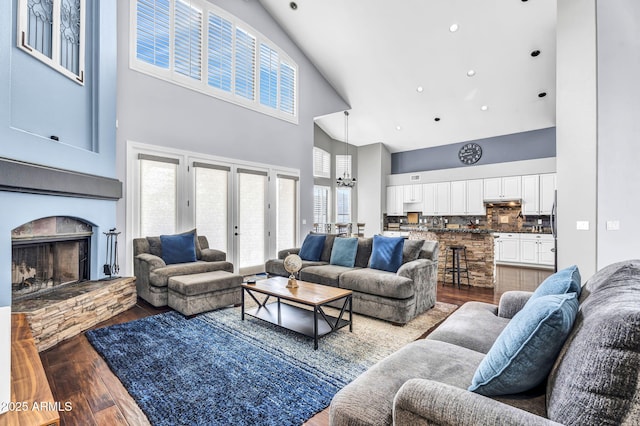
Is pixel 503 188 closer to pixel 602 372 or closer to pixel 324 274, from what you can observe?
pixel 324 274

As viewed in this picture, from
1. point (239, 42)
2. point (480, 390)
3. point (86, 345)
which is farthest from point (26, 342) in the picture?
point (239, 42)

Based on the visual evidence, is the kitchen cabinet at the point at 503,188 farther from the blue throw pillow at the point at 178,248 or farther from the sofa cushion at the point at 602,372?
the sofa cushion at the point at 602,372

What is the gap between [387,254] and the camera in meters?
3.83

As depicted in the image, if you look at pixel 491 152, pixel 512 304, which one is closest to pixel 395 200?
pixel 491 152

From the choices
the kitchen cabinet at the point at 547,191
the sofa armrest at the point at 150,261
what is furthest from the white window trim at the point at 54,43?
the kitchen cabinet at the point at 547,191

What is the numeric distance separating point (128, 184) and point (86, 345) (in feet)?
7.83

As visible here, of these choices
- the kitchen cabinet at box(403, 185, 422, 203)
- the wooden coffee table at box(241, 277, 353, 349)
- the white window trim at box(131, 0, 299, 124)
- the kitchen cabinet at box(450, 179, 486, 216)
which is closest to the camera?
the wooden coffee table at box(241, 277, 353, 349)

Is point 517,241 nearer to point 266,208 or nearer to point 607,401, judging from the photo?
point 266,208

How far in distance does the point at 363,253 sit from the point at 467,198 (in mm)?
5282

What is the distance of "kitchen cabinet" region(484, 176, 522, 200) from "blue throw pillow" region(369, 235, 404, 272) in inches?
209

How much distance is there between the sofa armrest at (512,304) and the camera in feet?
7.10

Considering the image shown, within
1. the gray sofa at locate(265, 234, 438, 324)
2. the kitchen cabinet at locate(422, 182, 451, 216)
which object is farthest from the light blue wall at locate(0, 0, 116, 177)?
the kitchen cabinet at locate(422, 182, 451, 216)

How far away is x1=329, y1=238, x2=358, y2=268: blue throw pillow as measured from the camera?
168 inches

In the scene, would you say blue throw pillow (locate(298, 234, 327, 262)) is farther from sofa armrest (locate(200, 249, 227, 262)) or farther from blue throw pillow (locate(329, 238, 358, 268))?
sofa armrest (locate(200, 249, 227, 262))
